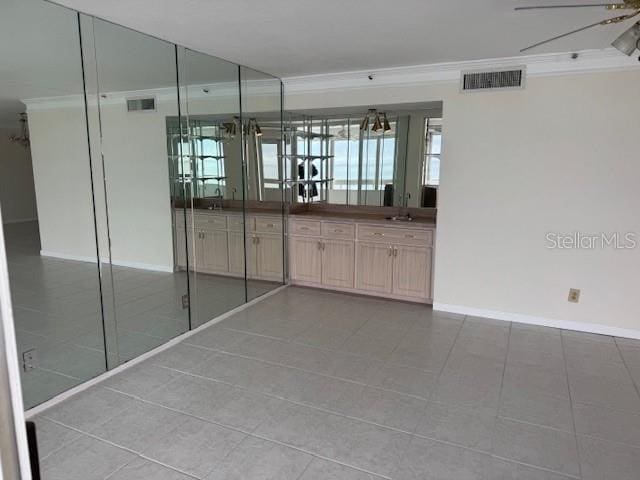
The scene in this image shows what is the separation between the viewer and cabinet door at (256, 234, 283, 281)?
519cm

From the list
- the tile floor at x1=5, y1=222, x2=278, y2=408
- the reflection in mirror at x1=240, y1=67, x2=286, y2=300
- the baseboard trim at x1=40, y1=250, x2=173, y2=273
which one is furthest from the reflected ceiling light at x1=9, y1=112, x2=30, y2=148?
the reflection in mirror at x1=240, y1=67, x2=286, y2=300

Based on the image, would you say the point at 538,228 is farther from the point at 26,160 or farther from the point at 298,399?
the point at 26,160

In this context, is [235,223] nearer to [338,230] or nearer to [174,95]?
[338,230]

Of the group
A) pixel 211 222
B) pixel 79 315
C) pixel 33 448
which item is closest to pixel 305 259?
pixel 211 222

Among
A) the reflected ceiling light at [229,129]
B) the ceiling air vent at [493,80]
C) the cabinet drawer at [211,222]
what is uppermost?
the ceiling air vent at [493,80]

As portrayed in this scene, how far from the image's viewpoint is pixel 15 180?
2605 millimetres

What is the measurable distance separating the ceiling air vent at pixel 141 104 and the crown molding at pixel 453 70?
2.00 metres

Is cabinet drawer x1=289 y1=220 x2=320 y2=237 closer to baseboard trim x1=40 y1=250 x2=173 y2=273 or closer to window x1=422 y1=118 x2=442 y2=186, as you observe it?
window x1=422 y1=118 x2=442 y2=186

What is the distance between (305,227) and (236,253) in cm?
102

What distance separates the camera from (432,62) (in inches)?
167

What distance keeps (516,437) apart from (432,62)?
132 inches

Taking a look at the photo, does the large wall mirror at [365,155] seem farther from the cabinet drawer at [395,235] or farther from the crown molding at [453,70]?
the cabinet drawer at [395,235]

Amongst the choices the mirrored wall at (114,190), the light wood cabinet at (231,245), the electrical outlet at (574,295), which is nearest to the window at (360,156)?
the light wood cabinet at (231,245)

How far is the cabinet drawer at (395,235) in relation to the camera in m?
4.73
